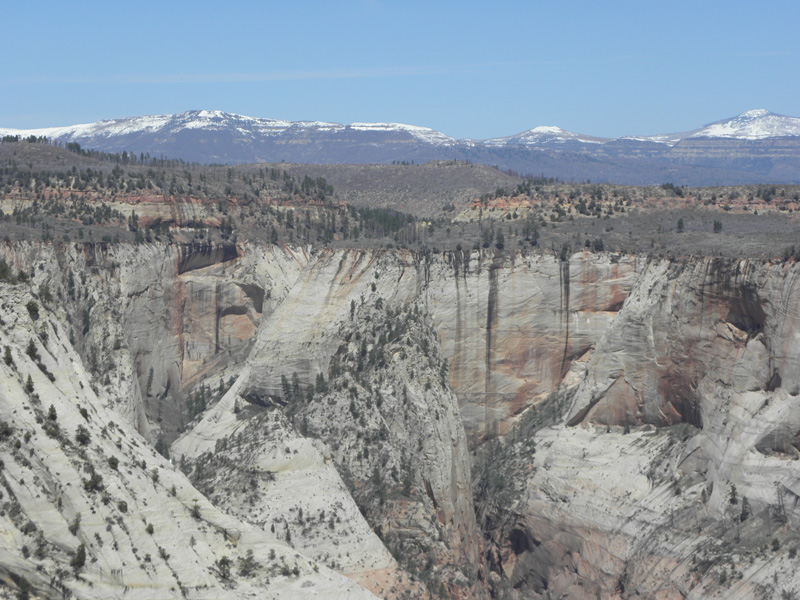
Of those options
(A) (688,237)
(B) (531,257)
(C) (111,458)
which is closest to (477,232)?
(B) (531,257)

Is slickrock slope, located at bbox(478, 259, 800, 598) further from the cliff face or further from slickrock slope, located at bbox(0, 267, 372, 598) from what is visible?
slickrock slope, located at bbox(0, 267, 372, 598)

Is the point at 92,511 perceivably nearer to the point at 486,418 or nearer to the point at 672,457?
Answer: the point at 672,457

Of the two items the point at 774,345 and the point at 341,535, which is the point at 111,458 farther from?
the point at 774,345

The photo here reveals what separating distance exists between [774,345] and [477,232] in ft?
122

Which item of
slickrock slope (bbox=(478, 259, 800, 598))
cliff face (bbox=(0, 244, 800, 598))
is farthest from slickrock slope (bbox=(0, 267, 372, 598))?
slickrock slope (bbox=(478, 259, 800, 598))

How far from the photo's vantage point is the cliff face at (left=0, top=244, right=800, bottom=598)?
6662 cm

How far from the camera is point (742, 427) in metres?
70.6

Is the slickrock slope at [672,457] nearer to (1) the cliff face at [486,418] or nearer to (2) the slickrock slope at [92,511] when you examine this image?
(1) the cliff face at [486,418]

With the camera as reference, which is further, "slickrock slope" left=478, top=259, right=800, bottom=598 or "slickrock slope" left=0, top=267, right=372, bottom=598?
"slickrock slope" left=478, top=259, right=800, bottom=598

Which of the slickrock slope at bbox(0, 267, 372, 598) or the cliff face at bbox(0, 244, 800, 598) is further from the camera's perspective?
the cliff face at bbox(0, 244, 800, 598)

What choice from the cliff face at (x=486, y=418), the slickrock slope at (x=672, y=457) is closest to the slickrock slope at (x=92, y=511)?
the cliff face at (x=486, y=418)

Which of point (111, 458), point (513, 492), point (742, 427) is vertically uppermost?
point (111, 458)

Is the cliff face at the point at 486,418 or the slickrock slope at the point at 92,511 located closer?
the slickrock slope at the point at 92,511

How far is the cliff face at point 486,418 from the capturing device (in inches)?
2623
